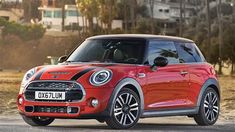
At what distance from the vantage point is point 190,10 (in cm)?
12188

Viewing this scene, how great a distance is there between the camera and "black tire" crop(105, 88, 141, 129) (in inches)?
492

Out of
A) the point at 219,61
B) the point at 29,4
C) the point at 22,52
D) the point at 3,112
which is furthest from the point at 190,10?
the point at 3,112

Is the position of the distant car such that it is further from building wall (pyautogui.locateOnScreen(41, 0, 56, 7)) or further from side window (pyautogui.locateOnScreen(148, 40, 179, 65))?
building wall (pyautogui.locateOnScreen(41, 0, 56, 7))

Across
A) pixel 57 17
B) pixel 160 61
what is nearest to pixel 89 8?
pixel 57 17

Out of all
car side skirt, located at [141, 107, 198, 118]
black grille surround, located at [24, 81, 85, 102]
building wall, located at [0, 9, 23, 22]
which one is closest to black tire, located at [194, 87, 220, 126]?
car side skirt, located at [141, 107, 198, 118]

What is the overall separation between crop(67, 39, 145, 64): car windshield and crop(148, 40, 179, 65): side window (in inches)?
7.3

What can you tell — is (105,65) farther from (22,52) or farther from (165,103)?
(22,52)

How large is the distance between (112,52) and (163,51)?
1.06m

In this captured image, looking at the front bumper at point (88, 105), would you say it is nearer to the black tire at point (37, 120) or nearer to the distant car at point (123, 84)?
the distant car at point (123, 84)

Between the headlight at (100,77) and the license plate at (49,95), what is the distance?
534 millimetres

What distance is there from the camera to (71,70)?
12.6 meters

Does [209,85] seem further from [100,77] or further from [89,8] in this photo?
[89,8]

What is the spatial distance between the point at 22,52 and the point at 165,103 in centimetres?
7345

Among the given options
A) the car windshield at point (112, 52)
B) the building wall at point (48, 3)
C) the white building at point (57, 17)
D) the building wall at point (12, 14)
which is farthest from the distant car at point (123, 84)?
the building wall at point (48, 3)
